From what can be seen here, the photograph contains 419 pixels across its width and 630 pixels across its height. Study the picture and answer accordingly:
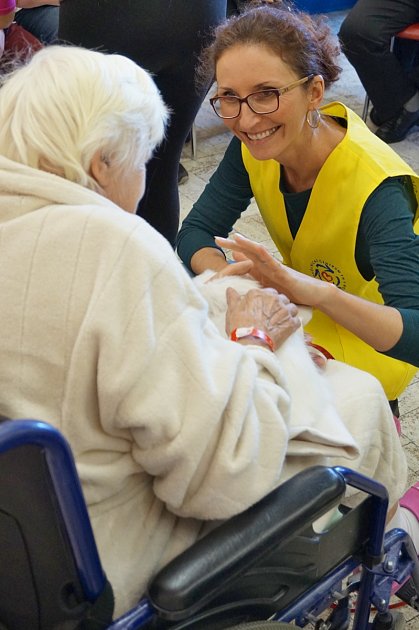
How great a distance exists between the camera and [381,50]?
408 cm

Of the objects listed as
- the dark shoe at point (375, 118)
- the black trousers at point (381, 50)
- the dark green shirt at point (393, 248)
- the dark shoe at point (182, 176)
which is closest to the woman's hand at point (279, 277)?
the dark green shirt at point (393, 248)

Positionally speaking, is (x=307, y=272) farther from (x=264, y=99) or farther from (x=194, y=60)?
(x=194, y=60)

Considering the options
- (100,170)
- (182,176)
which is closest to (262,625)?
(100,170)

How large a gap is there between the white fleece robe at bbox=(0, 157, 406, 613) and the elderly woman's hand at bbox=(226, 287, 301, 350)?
276 millimetres

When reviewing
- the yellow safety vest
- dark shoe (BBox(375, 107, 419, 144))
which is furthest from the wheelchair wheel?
dark shoe (BBox(375, 107, 419, 144))

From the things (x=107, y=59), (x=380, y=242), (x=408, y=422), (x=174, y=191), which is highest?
(x=107, y=59)

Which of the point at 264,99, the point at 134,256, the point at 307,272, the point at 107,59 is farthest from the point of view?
the point at 307,272

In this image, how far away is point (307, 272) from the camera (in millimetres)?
2055

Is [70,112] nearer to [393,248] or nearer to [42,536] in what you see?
[42,536]

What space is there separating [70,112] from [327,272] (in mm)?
982

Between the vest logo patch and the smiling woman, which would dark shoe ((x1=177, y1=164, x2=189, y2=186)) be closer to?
the smiling woman

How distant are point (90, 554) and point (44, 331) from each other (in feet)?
0.94

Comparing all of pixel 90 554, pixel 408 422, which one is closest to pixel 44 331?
pixel 90 554

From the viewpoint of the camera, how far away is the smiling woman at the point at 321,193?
174 cm
